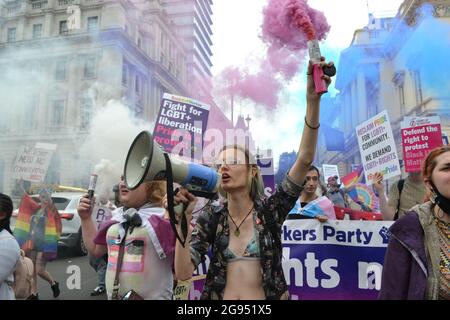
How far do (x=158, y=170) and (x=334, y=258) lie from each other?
241 cm

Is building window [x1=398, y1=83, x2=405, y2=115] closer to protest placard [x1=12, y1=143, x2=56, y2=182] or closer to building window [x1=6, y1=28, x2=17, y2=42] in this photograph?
protest placard [x1=12, y1=143, x2=56, y2=182]

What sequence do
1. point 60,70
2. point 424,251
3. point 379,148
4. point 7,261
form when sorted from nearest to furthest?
→ point 424,251
point 7,261
point 379,148
point 60,70

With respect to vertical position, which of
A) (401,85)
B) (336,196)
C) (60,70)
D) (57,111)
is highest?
(60,70)

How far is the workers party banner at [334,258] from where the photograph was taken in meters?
3.43

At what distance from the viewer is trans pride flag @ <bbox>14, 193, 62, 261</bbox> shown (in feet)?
18.0

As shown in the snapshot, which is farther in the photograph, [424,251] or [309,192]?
[309,192]

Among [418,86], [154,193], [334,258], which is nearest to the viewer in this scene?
[154,193]

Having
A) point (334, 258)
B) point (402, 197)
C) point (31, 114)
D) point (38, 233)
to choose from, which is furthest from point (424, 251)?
point (31, 114)

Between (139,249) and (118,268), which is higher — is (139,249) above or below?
above

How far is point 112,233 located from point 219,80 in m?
8.79

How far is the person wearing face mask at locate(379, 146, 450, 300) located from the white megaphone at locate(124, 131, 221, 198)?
888 mm

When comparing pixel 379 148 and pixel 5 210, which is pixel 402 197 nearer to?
pixel 379 148

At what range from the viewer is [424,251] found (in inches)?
64.2

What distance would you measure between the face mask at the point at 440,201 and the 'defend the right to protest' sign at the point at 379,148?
11.0 feet
